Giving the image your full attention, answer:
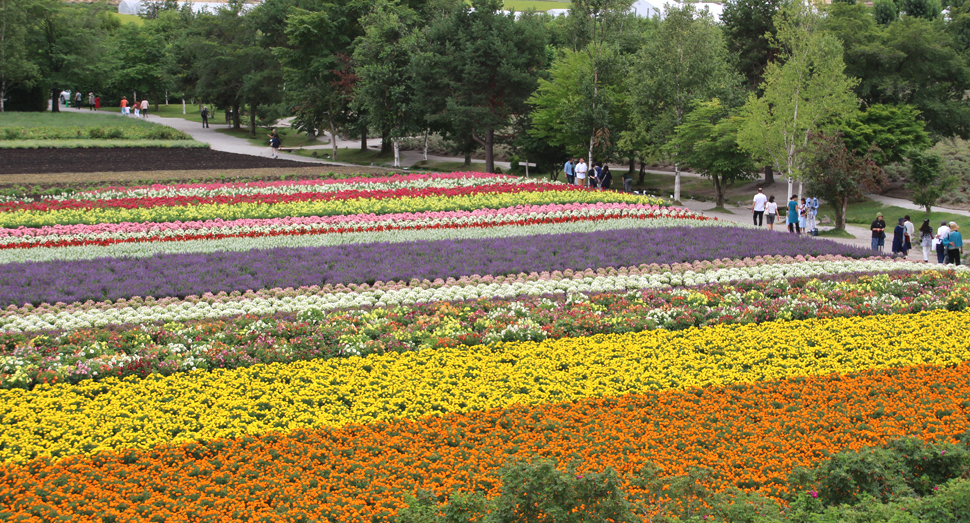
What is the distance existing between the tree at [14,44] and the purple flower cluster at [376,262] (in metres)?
46.3

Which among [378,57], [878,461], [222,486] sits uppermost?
[378,57]

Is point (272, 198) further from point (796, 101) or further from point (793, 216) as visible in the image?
point (796, 101)

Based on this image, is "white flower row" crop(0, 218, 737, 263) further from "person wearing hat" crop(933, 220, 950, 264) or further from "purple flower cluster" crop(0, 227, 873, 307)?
"person wearing hat" crop(933, 220, 950, 264)

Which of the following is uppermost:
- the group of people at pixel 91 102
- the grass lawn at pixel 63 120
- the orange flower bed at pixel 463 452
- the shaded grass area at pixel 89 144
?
the group of people at pixel 91 102

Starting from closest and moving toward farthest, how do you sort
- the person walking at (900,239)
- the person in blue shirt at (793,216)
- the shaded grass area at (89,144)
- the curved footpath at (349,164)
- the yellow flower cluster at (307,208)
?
the person walking at (900,239) → the yellow flower cluster at (307,208) → the person in blue shirt at (793,216) → the curved footpath at (349,164) → the shaded grass area at (89,144)

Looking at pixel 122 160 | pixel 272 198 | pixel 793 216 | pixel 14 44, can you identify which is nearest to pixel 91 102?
pixel 14 44

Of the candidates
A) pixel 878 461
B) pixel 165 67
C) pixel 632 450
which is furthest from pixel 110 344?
pixel 165 67

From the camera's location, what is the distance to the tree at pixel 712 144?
1284 inches

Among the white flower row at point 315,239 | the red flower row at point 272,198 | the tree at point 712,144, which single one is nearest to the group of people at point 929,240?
the white flower row at point 315,239

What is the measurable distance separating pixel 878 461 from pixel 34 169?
3565 cm

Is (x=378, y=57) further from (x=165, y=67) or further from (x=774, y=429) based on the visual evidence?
(x=774, y=429)

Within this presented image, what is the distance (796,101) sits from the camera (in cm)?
2947

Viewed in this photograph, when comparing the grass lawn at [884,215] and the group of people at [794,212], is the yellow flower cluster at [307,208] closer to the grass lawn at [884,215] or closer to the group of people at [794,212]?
the group of people at [794,212]

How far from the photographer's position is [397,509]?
714cm
